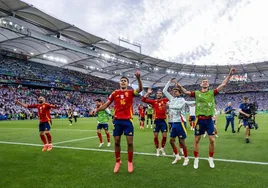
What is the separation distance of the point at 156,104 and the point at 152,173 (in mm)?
2795

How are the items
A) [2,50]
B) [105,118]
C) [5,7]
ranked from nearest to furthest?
[105,118], [5,7], [2,50]

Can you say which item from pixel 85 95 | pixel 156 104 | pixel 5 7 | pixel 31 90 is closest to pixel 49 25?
pixel 5 7

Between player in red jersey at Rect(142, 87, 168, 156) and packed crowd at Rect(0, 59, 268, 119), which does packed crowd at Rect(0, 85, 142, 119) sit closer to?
packed crowd at Rect(0, 59, 268, 119)

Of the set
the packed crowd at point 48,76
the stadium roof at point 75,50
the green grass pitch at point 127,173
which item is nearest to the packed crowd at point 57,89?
the packed crowd at point 48,76

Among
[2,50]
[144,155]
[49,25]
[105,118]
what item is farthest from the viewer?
[2,50]

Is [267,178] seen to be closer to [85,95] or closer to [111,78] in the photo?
[85,95]

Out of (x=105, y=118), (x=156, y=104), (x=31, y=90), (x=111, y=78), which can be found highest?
Answer: (x=111, y=78)

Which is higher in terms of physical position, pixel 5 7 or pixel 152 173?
pixel 5 7

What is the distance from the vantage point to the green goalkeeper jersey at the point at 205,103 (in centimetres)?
570

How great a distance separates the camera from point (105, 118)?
9.45m

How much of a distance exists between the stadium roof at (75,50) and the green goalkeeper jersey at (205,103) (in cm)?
2867

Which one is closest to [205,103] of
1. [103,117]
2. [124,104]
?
[124,104]

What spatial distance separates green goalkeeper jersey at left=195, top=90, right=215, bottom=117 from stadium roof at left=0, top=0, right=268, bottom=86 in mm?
28667

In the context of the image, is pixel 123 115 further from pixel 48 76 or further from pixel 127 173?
pixel 48 76
